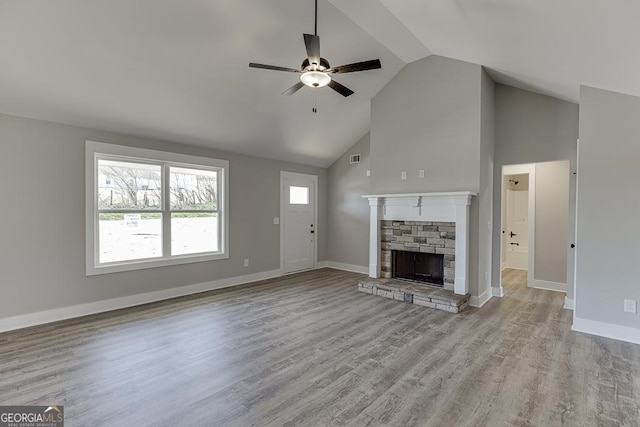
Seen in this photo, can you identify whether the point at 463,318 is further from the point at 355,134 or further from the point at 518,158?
the point at 355,134

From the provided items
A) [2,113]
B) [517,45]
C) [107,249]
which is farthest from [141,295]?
[517,45]

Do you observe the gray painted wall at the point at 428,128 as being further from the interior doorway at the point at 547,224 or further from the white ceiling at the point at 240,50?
the interior doorway at the point at 547,224

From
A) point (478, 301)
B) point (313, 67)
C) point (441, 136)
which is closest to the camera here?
point (313, 67)

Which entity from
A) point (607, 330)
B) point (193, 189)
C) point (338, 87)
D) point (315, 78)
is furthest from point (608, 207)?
point (193, 189)

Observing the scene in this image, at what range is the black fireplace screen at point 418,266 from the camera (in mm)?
4988

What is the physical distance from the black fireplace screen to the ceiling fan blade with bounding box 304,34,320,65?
3.58m

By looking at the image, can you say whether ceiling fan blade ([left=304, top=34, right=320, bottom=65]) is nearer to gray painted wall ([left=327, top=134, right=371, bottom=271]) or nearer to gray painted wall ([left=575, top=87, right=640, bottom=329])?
gray painted wall ([left=575, top=87, right=640, bottom=329])

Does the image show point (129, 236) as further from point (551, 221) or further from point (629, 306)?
point (551, 221)

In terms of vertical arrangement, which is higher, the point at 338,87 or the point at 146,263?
the point at 338,87

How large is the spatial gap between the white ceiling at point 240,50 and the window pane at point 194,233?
130 centimetres

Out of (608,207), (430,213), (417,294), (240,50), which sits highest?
(240,50)

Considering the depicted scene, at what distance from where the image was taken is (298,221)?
698 cm

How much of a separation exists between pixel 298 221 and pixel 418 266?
9.54 feet

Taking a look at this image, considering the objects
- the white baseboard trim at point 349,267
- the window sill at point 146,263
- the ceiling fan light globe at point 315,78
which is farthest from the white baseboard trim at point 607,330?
the window sill at point 146,263
